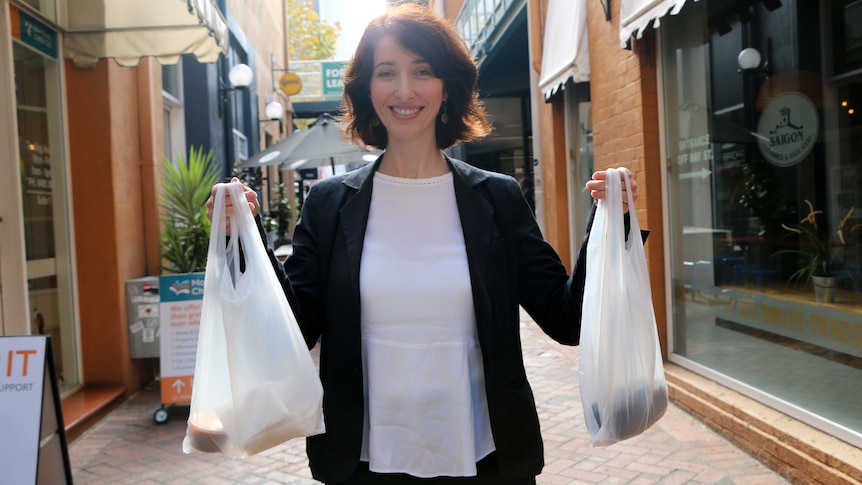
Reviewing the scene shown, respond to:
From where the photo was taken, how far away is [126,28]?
5.87 meters

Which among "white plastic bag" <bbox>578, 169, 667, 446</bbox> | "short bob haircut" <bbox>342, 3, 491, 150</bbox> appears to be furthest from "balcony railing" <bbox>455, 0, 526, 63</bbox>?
"white plastic bag" <bbox>578, 169, 667, 446</bbox>

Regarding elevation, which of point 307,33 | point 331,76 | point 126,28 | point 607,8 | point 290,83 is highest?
point 307,33

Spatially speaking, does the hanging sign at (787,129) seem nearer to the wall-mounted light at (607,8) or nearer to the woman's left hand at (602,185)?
the wall-mounted light at (607,8)

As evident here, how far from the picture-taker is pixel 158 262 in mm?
6961

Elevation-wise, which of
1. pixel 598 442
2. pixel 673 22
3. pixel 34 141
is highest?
pixel 673 22

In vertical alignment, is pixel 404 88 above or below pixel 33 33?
below

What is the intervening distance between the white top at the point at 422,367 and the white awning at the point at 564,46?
5.71 metres

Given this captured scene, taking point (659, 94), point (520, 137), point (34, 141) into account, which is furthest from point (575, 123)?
point (520, 137)

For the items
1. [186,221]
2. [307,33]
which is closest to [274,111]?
[186,221]

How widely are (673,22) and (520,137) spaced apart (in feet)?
44.5

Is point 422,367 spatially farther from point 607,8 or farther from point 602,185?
point 607,8

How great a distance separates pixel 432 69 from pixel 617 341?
33.1 inches

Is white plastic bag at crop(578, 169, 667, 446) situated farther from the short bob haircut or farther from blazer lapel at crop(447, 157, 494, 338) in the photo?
the short bob haircut

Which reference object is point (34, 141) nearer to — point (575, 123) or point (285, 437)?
point (285, 437)
